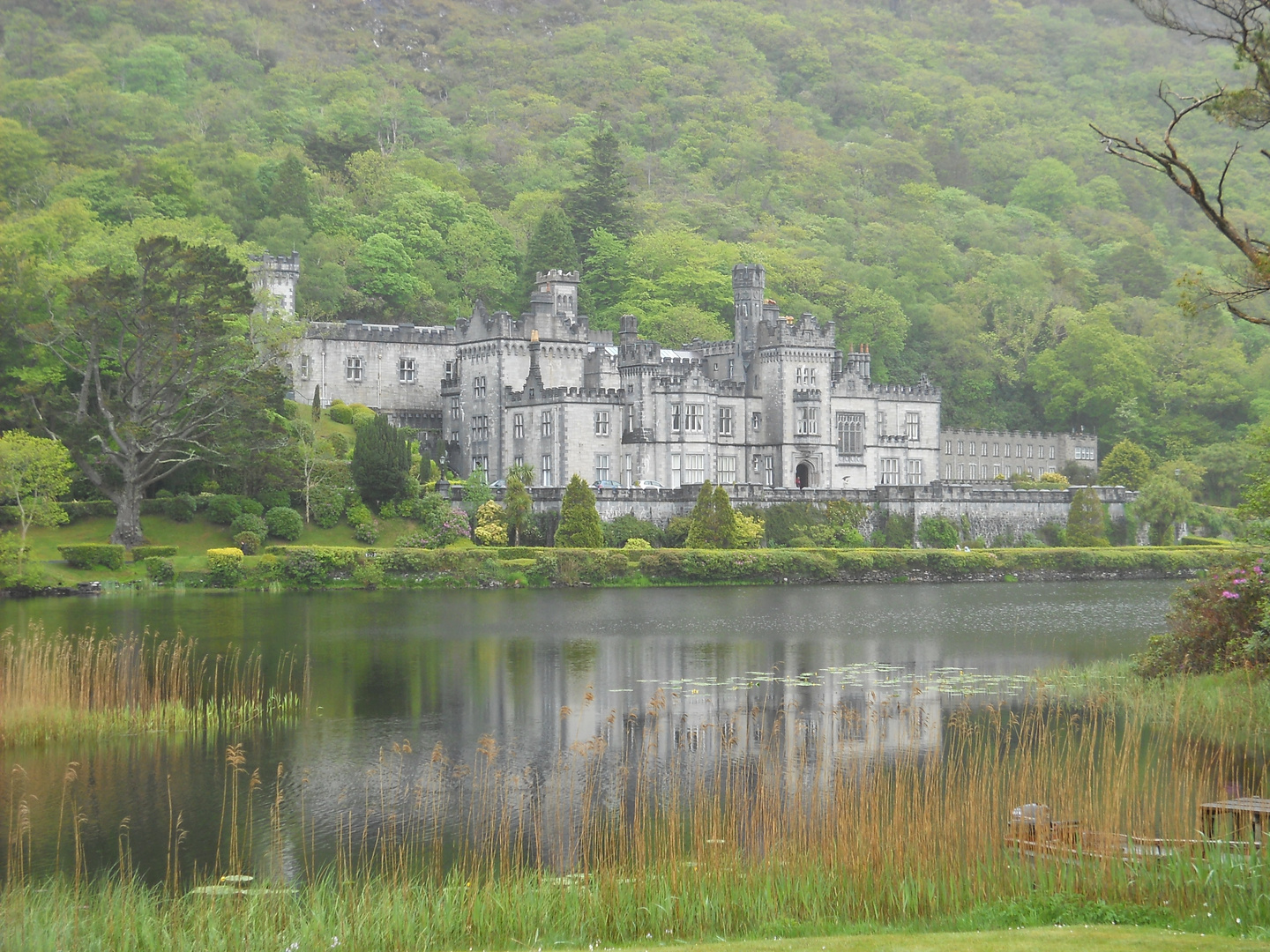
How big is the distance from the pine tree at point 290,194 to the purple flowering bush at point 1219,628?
8430 cm

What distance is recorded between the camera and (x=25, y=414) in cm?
6234

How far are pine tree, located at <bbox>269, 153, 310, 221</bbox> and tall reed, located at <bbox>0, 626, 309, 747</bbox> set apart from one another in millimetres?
75371

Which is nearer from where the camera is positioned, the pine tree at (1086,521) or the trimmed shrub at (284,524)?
the trimmed shrub at (284,524)

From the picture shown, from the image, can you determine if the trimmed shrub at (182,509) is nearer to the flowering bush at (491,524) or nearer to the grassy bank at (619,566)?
the grassy bank at (619,566)

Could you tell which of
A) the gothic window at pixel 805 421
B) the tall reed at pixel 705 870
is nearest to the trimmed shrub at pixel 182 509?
the gothic window at pixel 805 421

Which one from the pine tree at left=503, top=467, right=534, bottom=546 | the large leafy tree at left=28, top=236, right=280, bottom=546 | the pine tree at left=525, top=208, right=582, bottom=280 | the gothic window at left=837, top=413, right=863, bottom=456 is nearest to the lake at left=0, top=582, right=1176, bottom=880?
the pine tree at left=503, top=467, right=534, bottom=546

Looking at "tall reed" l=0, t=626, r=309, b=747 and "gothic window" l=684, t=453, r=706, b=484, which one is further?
"gothic window" l=684, t=453, r=706, b=484

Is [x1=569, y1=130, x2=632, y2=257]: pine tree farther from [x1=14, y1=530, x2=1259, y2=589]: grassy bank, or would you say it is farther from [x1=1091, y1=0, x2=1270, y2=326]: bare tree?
[x1=1091, y1=0, x2=1270, y2=326]: bare tree

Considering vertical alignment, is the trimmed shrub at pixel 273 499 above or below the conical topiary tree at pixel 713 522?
above

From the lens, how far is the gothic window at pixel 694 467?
77.7 m

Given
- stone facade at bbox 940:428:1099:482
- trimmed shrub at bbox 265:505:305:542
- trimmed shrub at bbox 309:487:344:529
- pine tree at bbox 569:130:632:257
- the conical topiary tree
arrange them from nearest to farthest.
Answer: trimmed shrub at bbox 265:505:305:542 → trimmed shrub at bbox 309:487:344:529 → the conical topiary tree → stone facade at bbox 940:428:1099:482 → pine tree at bbox 569:130:632:257

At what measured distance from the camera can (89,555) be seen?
56719 millimetres

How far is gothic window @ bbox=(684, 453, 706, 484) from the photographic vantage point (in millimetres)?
77688

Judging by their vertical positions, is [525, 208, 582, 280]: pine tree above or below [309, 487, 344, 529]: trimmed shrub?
above
